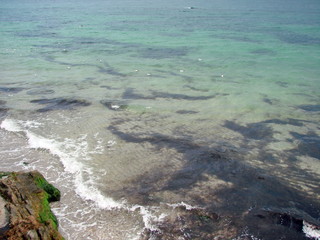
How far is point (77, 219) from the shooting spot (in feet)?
23.6

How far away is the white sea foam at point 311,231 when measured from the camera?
686cm

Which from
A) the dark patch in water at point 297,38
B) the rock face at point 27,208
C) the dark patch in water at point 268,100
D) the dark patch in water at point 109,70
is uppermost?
Answer: the rock face at point 27,208

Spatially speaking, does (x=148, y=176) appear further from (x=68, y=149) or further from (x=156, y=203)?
(x=68, y=149)

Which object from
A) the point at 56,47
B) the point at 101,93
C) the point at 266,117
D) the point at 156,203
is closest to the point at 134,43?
the point at 56,47

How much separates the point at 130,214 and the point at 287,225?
11.7ft

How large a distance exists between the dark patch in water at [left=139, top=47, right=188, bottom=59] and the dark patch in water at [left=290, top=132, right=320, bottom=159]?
1695cm

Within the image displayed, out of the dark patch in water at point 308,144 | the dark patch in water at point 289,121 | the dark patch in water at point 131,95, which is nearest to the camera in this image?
the dark patch in water at point 308,144

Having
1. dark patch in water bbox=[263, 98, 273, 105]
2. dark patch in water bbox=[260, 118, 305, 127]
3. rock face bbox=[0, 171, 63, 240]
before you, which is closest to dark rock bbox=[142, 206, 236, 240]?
rock face bbox=[0, 171, 63, 240]

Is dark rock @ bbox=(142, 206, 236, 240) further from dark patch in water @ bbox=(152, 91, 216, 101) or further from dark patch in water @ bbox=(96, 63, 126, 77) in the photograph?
dark patch in water @ bbox=(96, 63, 126, 77)

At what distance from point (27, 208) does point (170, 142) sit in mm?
5964

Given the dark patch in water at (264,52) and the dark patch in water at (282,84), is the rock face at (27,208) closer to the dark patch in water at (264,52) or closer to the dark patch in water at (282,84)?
the dark patch in water at (282,84)

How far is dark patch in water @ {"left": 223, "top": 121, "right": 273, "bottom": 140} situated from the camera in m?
12.1

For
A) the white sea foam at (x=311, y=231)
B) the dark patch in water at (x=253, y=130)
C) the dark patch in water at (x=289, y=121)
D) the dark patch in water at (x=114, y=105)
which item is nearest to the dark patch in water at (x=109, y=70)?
the dark patch in water at (x=114, y=105)

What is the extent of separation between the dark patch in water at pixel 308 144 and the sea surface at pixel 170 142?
0.07 metres
